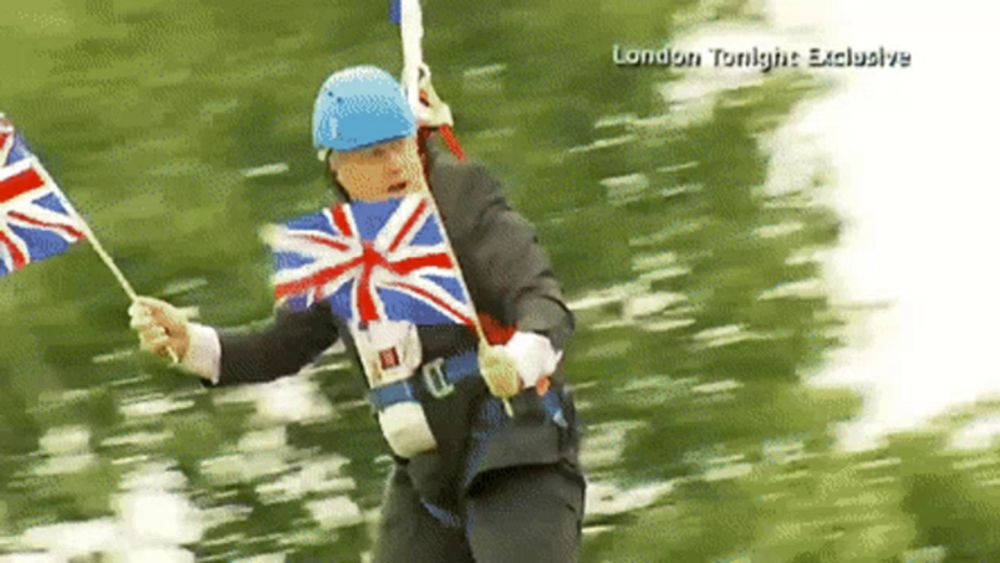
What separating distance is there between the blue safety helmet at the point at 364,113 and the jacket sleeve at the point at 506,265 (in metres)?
0.19

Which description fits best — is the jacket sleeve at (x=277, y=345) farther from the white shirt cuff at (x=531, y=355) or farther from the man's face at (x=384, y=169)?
the white shirt cuff at (x=531, y=355)

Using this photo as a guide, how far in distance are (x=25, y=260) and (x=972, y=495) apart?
7987mm

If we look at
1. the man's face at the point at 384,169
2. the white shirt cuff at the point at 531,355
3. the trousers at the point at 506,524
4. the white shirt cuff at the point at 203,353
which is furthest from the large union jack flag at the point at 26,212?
the white shirt cuff at the point at 531,355

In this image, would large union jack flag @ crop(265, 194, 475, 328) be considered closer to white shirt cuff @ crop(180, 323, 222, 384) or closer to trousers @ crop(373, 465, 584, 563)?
white shirt cuff @ crop(180, 323, 222, 384)

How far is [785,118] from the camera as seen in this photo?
12.9m

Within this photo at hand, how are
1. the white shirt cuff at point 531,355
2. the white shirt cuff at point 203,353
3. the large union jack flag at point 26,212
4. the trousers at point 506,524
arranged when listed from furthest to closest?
the large union jack flag at point 26,212 < the white shirt cuff at point 203,353 < the trousers at point 506,524 < the white shirt cuff at point 531,355

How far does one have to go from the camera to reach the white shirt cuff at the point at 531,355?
5332mm

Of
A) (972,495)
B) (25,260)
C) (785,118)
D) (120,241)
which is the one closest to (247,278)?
(120,241)

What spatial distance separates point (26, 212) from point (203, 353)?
1.49ft

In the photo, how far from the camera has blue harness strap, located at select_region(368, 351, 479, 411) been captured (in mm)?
5578

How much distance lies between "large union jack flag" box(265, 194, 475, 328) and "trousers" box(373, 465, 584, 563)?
31 cm

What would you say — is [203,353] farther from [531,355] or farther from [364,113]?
[531,355]

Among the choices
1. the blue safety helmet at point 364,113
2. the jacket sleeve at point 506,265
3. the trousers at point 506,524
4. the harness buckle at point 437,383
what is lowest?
the trousers at point 506,524

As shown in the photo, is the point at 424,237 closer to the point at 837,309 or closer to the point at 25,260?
the point at 25,260
